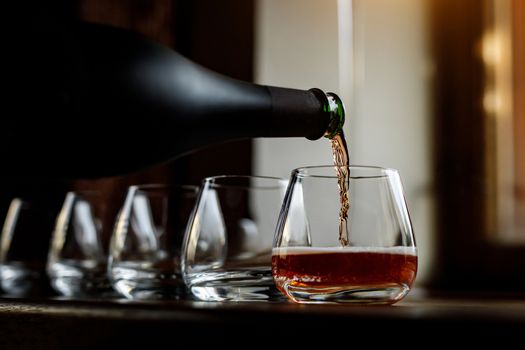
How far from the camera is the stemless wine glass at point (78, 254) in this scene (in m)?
1.03

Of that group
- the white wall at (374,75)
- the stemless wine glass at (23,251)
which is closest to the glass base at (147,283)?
the stemless wine glass at (23,251)

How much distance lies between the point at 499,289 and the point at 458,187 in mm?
374

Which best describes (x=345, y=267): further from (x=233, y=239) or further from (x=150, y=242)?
(x=150, y=242)

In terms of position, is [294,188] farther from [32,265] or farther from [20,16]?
[32,265]

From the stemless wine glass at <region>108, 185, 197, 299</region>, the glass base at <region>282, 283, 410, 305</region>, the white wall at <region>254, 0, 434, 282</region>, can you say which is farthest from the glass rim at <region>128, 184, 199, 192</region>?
the white wall at <region>254, 0, 434, 282</region>

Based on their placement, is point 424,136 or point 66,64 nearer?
point 66,64

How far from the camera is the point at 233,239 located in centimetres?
74

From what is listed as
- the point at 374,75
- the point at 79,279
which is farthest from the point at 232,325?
the point at 374,75

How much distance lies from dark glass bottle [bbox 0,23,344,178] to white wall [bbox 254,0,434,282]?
172 cm

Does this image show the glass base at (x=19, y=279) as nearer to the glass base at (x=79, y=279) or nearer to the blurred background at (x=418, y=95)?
the glass base at (x=79, y=279)

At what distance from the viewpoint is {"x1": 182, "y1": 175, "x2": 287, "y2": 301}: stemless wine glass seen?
26.6 inches

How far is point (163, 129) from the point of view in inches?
26.9

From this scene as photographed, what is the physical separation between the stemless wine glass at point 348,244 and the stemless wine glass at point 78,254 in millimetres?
448

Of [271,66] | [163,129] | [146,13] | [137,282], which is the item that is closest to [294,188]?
[163,129]
